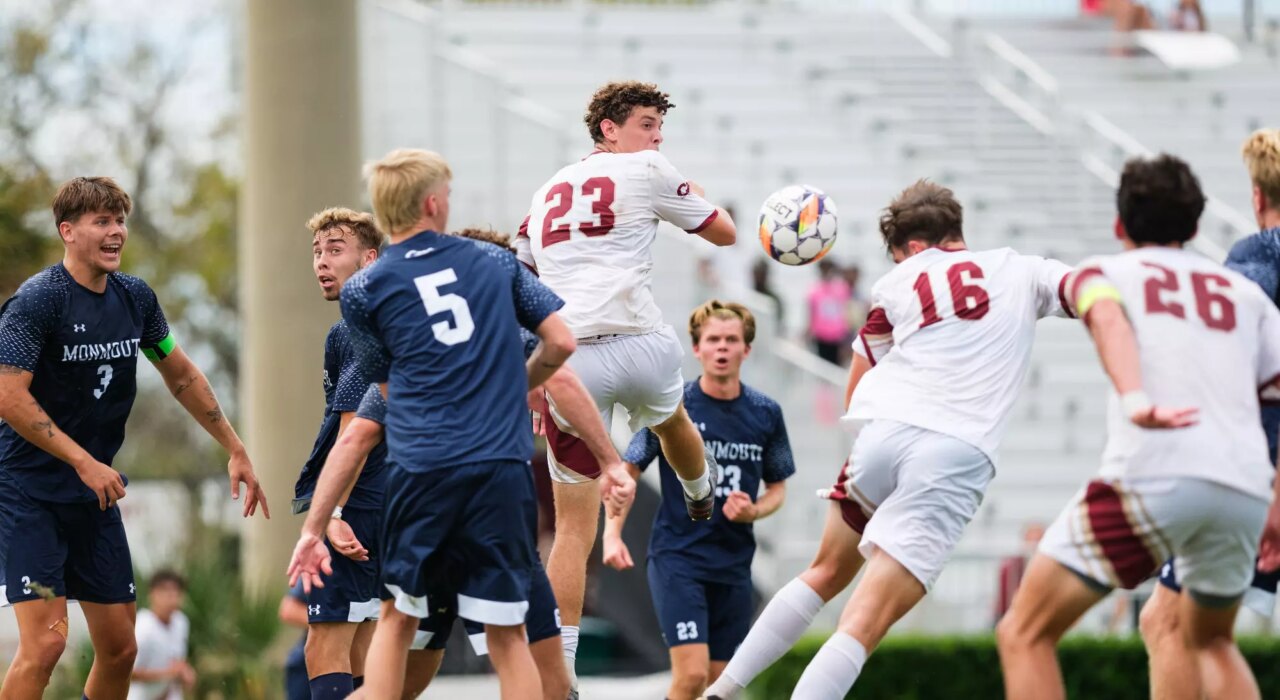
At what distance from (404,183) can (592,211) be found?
5.44 feet

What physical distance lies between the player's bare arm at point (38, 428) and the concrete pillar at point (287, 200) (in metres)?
11.5

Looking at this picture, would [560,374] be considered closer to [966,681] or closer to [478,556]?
[478,556]

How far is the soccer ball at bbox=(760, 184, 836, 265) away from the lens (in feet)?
28.7

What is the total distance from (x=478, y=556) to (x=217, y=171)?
3159cm

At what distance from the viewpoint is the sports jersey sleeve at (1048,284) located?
7254 millimetres

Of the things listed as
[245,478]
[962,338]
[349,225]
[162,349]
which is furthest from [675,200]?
[162,349]

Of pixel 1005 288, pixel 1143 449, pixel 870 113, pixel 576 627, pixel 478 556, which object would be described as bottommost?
pixel 576 627

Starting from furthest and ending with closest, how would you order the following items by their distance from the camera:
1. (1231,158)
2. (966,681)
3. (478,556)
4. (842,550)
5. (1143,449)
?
(1231,158) < (966,681) < (842,550) < (478,556) < (1143,449)

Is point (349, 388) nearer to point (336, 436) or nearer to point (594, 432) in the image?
point (336, 436)

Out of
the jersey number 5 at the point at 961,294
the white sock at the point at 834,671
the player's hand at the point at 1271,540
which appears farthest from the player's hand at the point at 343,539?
the player's hand at the point at 1271,540

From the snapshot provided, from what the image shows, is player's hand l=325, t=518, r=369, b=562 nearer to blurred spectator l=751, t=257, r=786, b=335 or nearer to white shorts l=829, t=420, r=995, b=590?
white shorts l=829, t=420, r=995, b=590

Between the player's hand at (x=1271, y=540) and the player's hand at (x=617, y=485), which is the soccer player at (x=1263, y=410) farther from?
the player's hand at (x=617, y=485)

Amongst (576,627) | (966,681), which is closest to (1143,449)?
(576,627)

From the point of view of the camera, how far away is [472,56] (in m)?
26.6
